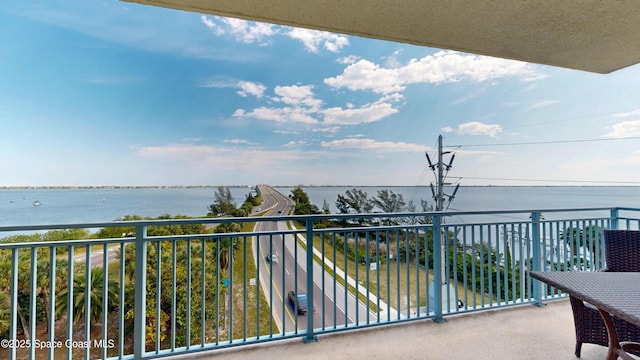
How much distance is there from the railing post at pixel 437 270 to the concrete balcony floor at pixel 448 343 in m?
0.12

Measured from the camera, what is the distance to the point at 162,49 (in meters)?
9.82

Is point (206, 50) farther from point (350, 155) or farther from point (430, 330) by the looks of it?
point (430, 330)

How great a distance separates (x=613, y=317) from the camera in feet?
5.97

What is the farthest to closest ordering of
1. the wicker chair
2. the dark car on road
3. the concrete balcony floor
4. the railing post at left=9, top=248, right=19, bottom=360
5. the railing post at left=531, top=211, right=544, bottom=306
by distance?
the railing post at left=531, top=211, right=544, bottom=306, the dark car on road, the concrete balcony floor, the wicker chair, the railing post at left=9, top=248, right=19, bottom=360

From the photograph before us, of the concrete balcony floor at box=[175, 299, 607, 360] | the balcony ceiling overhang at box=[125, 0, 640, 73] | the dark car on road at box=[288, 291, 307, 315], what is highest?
the balcony ceiling overhang at box=[125, 0, 640, 73]

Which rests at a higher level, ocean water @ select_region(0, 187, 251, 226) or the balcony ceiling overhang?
the balcony ceiling overhang

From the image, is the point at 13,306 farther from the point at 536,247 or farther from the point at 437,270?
the point at 536,247

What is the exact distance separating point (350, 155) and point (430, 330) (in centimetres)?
1058

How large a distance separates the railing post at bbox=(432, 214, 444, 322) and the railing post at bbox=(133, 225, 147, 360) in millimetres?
2552

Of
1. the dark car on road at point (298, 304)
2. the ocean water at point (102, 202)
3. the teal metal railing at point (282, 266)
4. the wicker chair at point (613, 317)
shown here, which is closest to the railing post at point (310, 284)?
the teal metal railing at point (282, 266)

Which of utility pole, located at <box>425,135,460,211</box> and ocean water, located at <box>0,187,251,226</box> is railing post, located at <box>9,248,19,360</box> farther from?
utility pole, located at <box>425,135,460,211</box>

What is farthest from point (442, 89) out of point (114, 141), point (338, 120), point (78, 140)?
point (78, 140)

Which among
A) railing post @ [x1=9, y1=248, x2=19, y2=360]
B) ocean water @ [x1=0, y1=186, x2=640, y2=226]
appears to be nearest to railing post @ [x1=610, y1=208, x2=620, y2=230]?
ocean water @ [x1=0, y1=186, x2=640, y2=226]

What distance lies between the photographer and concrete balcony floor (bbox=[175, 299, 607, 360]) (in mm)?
2045
